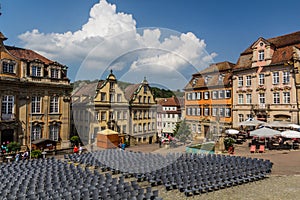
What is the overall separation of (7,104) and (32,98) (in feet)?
10.3

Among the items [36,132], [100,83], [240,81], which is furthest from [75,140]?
[100,83]

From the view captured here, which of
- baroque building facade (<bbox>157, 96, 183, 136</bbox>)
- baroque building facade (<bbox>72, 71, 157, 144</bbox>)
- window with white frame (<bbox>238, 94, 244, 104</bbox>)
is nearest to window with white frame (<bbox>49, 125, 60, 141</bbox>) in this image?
baroque building facade (<bbox>72, 71, 157, 144</bbox>)

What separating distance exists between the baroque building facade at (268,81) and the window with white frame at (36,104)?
29595mm

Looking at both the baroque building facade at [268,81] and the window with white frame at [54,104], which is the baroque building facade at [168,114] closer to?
the window with white frame at [54,104]

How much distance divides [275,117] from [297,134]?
32.3 ft

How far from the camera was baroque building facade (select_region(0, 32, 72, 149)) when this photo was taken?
28.7 metres

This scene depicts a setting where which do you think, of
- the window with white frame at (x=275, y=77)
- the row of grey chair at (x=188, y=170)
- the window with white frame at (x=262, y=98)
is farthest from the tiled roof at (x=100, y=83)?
the window with white frame at (x=262, y=98)

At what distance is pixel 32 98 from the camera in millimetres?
31125

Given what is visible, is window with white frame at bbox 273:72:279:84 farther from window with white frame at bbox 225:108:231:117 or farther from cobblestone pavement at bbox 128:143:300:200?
cobblestone pavement at bbox 128:143:300:200

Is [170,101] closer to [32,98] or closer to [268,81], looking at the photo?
[32,98]

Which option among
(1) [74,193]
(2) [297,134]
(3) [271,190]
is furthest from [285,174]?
(1) [74,193]

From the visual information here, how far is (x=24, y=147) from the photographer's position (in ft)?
96.9

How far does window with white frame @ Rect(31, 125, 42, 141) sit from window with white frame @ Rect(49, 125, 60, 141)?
58.2 inches

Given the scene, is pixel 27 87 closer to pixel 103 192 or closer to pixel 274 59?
pixel 103 192
